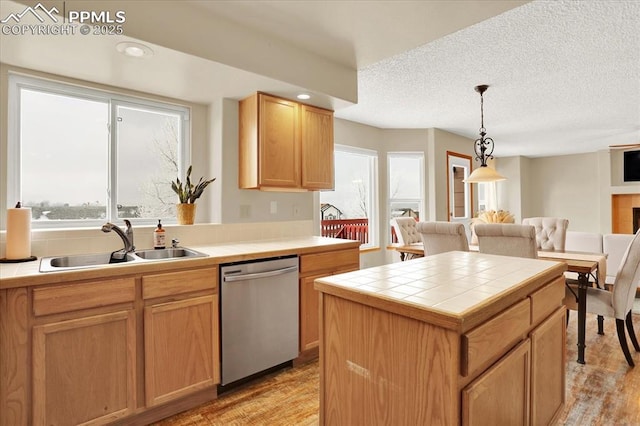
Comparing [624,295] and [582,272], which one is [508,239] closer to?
[582,272]

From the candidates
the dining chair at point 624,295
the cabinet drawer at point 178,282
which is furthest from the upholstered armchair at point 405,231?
the cabinet drawer at point 178,282

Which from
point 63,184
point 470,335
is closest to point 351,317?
point 470,335

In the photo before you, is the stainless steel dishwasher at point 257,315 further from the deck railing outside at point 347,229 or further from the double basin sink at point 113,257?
the deck railing outside at point 347,229

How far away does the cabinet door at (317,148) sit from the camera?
10.1 ft

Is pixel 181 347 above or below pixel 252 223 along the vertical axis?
below

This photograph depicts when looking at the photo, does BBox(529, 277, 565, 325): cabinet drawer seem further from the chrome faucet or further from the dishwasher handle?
the chrome faucet

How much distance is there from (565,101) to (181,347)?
474cm

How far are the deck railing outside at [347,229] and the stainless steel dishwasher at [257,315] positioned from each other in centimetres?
218

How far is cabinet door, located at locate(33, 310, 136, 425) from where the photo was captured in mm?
1594

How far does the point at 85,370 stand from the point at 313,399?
1306 mm

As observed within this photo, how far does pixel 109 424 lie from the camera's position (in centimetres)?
180

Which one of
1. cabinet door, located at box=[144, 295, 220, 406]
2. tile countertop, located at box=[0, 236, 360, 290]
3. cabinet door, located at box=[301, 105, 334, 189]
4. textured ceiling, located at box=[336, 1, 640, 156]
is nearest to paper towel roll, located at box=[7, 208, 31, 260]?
tile countertop, located at box=[0, 236, 360, 290]

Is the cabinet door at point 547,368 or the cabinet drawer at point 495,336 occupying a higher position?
the cabinet drawer at point 495,336

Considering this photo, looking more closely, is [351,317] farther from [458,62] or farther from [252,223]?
[458,62]
